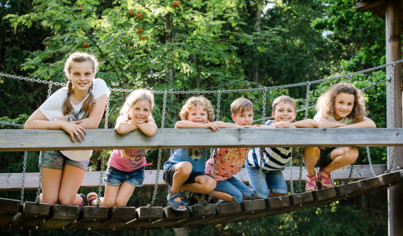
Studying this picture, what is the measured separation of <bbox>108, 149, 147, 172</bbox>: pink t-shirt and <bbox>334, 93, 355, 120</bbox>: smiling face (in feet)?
4.43

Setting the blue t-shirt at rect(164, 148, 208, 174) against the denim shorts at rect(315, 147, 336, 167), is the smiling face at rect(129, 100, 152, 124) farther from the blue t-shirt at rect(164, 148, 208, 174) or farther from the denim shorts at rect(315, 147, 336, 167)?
the denim shorts at rect(315, 147, 336, 167)

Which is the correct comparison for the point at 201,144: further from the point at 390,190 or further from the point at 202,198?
the point at 390,190

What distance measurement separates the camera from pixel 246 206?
3.67 meters

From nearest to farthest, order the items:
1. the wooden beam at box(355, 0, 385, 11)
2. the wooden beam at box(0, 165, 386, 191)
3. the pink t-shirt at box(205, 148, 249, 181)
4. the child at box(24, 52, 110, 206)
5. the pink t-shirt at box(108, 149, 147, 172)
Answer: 1. the child at box(24, 52, 110, 206)
2. the pink t-shirt at box(108, 149, 147, 172)
3. the pink t-shirt at box(205, 148, 249, 181)
4. the wooden beam at box(0, 165, 386, 191)
5. the wooden beam at box(355, 0, 385, 11)

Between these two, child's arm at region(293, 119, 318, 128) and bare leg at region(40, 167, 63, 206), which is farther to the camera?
child's arm at region(293, 119, 318, 128)

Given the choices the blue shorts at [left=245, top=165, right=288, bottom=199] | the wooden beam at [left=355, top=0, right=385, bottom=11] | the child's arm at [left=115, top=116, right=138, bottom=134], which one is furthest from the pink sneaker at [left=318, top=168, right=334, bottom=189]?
the wooden beam at [left=355, top=0, right=385, bottom=11]

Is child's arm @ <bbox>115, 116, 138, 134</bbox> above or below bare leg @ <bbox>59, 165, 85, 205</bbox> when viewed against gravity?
above

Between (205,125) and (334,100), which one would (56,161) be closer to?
(205,125)

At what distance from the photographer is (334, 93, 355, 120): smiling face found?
349cm

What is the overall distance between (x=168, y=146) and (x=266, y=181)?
48.0 inches

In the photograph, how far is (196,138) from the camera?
2992 millimetres

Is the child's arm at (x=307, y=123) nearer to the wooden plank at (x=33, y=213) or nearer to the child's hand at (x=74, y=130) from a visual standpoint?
the child's hand at (x=74, y=130)

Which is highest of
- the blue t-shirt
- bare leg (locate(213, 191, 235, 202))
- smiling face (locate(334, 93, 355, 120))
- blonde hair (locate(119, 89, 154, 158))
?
smiling face (locate(334, 93, 355, 120))

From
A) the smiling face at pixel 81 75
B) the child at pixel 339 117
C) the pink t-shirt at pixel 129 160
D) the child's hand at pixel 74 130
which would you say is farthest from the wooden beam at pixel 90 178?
the child's hand at pixel 74 130
